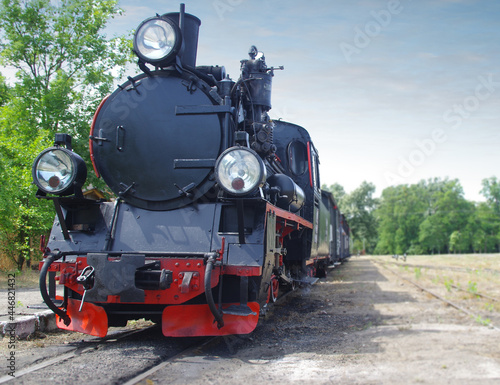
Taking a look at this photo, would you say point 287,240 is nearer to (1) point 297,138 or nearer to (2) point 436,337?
(1) point 297,138

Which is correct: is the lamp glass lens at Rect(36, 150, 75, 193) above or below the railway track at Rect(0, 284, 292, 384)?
above

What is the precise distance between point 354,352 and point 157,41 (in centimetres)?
371

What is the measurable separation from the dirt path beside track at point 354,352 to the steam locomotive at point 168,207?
440 millimetres

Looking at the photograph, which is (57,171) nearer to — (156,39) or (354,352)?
(156,39)

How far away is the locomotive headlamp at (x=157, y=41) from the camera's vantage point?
15.6 feet

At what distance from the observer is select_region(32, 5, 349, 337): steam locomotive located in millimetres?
4062

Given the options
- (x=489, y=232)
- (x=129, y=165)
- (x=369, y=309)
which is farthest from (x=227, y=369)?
(x=489, y=232)

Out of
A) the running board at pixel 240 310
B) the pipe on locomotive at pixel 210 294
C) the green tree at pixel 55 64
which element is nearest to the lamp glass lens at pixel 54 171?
the pipe on locomotive at pixel 210 294

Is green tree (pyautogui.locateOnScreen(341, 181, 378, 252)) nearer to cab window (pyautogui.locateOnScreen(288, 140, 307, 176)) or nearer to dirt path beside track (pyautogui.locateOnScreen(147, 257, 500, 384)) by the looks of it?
cab window (pyautogui.locateOnScreen(288, 140, 307, 176))

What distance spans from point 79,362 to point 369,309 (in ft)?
16.2

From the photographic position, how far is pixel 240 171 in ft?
13.3

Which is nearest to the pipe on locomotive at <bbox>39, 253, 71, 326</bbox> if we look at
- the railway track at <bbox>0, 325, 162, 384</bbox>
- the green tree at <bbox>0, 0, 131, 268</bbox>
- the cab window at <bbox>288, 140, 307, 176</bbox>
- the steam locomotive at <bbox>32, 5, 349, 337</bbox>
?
the steam locomotive at <bbox>32, 5, 349, 337</bbox>

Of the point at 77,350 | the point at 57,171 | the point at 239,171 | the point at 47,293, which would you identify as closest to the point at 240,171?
the point at 239,171

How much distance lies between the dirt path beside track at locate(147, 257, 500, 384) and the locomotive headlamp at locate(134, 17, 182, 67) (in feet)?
9.89
